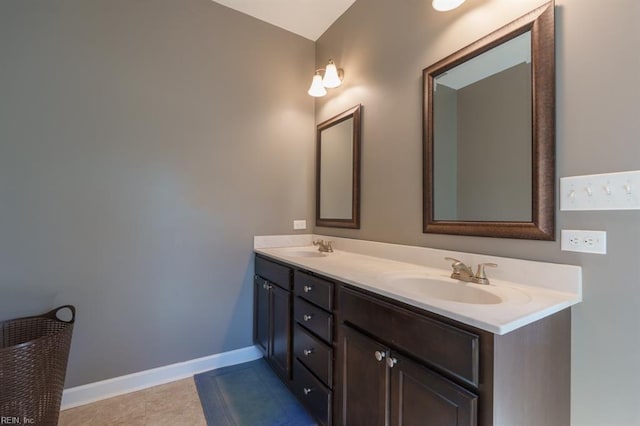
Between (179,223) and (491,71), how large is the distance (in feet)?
6.81

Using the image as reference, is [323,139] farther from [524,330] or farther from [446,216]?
[524,330]

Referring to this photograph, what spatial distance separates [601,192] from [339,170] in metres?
1.59

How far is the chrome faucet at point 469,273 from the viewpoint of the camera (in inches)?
47.3

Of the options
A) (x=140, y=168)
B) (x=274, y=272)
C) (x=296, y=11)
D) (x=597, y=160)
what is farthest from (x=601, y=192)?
(x=140, y=168)

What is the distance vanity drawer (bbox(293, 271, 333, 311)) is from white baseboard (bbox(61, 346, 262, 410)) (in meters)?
1.00

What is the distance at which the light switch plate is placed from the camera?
3.02ft

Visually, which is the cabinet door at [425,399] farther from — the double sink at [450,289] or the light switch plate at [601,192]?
the light switch plate at [601,192]

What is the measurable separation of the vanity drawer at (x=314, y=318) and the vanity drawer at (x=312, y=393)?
0.82ft

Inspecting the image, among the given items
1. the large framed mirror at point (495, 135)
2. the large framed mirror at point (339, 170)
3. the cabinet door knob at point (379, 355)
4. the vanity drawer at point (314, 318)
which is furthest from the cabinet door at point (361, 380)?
the large framed mirror at point (339, 170)

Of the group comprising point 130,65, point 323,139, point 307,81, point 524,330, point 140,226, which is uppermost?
point 307,81

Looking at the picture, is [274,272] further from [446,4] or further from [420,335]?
[446,4]

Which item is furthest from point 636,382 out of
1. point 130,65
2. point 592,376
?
point 130,65

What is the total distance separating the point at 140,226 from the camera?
6.29ft

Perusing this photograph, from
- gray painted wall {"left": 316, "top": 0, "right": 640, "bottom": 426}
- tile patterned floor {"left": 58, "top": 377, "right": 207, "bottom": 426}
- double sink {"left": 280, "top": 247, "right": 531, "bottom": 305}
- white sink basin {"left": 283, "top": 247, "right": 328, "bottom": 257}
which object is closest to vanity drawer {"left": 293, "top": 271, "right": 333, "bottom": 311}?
double sink {"left": 280, "top": 247, "right": 531, "bottom": 305}
